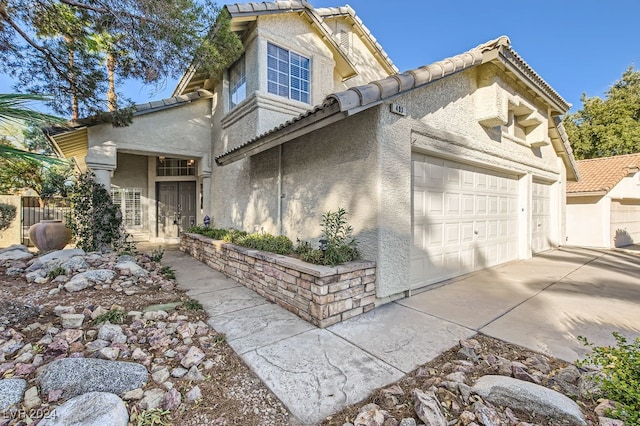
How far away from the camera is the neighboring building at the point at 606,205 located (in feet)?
40.7

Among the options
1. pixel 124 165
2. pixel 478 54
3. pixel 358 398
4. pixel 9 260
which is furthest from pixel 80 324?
pixel 124 165

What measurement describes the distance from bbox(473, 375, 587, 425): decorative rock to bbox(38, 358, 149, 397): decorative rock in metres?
3.17

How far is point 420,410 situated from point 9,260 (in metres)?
9.73

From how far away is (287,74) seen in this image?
335 inches

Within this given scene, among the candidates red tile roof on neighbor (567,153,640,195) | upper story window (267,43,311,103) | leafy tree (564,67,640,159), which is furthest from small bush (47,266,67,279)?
leafy tree (564,67,640,159)

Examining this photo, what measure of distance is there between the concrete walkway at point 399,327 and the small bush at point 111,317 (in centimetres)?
122

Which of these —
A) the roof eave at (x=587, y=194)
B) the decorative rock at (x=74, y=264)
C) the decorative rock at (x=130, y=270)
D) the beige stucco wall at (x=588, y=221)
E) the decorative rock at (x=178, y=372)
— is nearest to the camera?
the decorative rock at (x=178, y=372)

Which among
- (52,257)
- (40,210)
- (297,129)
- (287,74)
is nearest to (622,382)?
(297,129)

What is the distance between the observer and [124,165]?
1239cm

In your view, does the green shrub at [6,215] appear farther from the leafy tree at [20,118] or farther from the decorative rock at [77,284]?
the leafy tree at [20,118]

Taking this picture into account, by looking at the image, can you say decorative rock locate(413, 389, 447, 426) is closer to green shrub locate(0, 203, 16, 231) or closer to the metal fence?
the metal fence

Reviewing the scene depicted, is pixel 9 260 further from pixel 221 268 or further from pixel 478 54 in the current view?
pixel 478 54

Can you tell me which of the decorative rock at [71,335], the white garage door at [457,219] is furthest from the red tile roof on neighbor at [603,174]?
the decorative rock at [71,335]

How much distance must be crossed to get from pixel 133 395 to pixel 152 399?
0.63 feet
